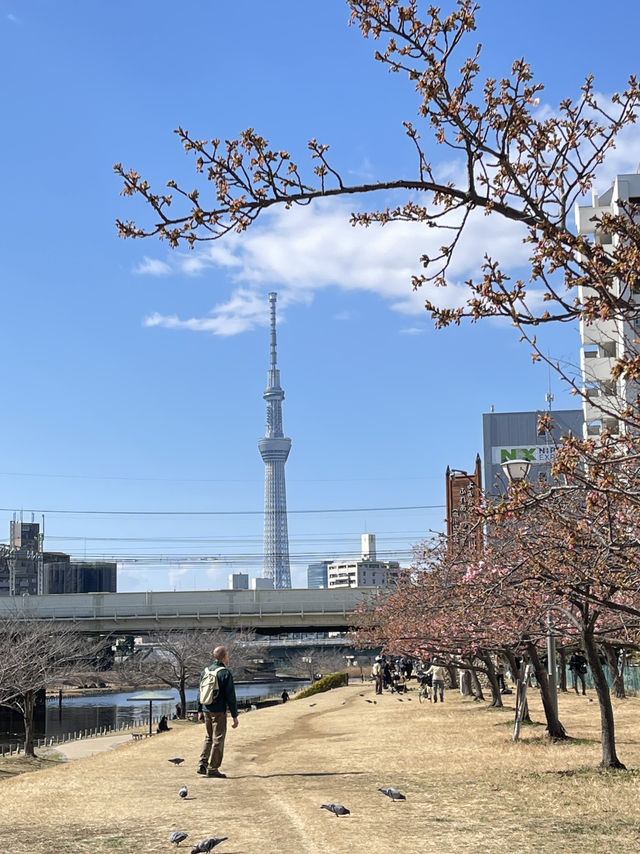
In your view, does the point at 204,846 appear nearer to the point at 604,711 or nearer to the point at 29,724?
the point at 604,711

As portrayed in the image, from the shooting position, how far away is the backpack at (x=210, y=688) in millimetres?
12586

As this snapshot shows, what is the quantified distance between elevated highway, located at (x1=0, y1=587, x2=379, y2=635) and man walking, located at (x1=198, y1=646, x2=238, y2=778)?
50.9 meters

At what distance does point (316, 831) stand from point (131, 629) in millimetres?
58728

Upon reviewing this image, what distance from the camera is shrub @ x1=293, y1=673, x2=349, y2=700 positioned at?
55.5 metres

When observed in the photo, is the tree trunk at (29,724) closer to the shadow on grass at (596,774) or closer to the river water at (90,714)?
the river water at (90,714)

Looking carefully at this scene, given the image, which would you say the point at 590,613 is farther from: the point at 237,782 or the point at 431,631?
the point at 431,631

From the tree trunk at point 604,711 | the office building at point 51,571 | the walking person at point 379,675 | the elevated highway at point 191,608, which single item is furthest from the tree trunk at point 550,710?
the office building at point 51,571

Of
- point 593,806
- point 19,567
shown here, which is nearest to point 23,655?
point 593,806

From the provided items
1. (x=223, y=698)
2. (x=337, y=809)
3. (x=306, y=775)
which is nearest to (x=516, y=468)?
(x=306, y=775)

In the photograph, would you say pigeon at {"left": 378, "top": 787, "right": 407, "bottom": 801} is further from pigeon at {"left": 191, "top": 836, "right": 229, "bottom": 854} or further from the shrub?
the shrub

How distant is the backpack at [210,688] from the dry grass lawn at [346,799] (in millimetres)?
1030

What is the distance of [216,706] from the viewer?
12633 mm

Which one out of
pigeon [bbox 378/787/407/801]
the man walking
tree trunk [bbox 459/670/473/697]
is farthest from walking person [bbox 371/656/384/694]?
pigeon [bbox 378/787/407/801]

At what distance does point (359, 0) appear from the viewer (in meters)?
6.14
